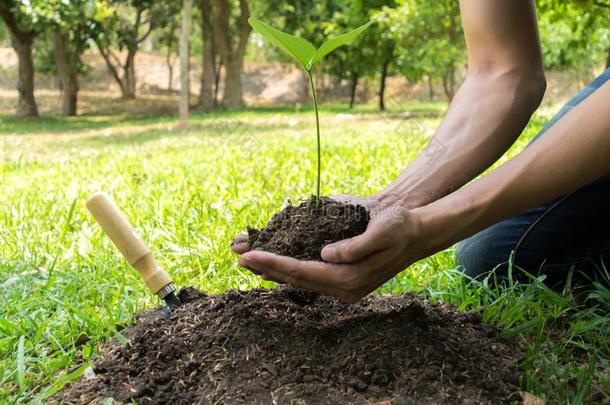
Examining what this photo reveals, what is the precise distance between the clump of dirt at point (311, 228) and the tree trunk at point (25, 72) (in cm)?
1721

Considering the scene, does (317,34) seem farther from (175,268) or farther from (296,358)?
(296,358)

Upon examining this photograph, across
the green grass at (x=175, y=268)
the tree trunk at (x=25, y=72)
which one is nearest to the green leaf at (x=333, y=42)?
the green grass at (x=175, y=268)

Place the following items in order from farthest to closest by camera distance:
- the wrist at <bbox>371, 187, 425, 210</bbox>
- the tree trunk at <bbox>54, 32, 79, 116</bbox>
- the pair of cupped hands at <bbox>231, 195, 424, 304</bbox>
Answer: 1. the tree trunk at <bbox>54, 32, 79, 116</bbox>
2. the wrist at <bbox>371, 187, 425, 210</bbox>
3. the pair of cupped hands at <bbox>231, 195, 424, 304</bbox>

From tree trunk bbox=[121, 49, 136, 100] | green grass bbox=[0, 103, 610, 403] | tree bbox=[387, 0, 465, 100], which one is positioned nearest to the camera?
green grass bbox=[0, 103, 610, 403]

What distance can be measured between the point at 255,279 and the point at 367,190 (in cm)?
144

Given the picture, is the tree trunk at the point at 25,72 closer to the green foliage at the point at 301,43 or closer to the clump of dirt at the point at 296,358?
the clump of dirt at the point at 296,358

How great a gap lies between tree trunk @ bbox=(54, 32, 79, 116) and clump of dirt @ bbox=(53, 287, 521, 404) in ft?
59.2

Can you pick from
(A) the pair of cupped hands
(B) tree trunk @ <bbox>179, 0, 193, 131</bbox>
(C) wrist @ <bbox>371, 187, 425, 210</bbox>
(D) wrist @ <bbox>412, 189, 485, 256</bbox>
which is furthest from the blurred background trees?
(A) the pair of cupped hands

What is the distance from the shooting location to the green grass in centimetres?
176

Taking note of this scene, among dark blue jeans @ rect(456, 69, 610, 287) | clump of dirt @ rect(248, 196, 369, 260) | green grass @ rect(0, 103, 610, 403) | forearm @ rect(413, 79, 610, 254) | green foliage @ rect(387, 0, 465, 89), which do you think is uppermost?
green foliage @ rect(387, 0, 465, 89)

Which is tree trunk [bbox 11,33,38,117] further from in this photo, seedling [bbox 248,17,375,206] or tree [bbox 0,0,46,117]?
seedling [bbox 248,17,375,206]

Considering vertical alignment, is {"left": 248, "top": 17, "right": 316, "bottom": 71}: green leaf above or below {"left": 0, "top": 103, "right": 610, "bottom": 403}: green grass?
above

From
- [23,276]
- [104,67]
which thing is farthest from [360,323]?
[104,67]

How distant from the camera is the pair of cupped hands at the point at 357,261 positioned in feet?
4.73
